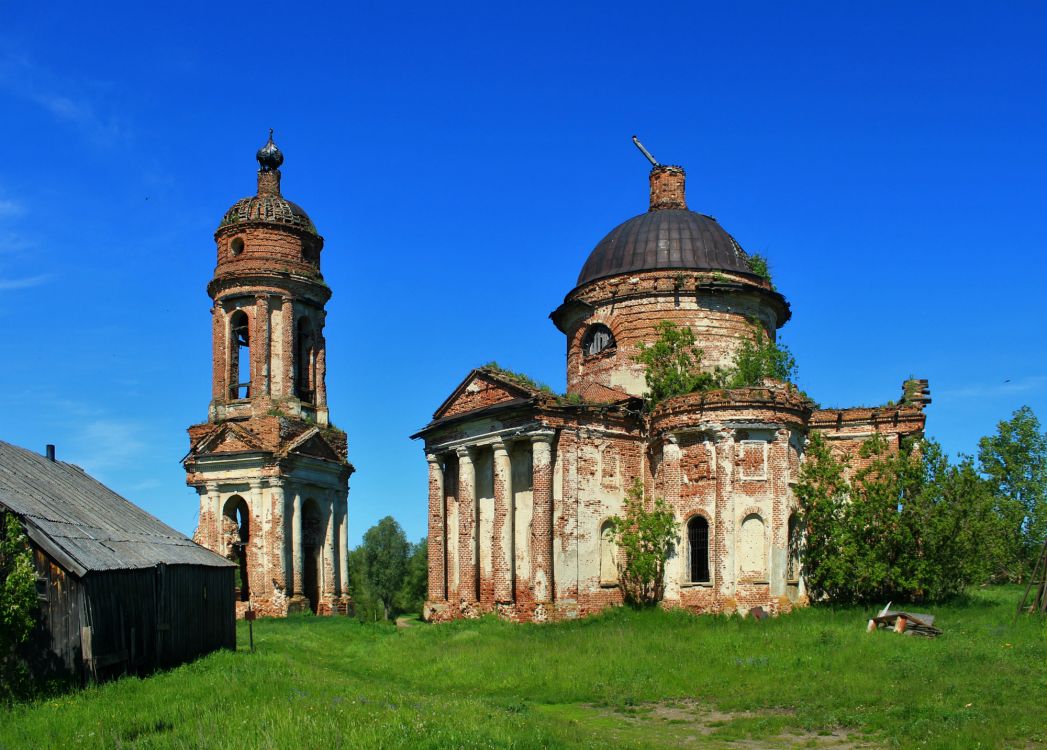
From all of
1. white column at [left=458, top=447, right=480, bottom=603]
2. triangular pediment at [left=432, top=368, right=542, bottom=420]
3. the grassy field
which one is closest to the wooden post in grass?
the grassy field

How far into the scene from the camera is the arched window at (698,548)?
1037 inches

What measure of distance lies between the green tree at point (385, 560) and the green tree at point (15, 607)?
41565mm

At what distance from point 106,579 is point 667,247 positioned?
777 inches

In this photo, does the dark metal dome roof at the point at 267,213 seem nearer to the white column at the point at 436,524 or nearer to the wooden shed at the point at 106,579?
the white column at the point at 436,524

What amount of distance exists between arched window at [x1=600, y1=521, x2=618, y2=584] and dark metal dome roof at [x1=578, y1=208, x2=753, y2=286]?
7.70 m

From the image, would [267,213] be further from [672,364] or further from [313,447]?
[672,364]

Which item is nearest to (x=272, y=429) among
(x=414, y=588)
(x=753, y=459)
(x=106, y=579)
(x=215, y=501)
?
(x=215, y=501)

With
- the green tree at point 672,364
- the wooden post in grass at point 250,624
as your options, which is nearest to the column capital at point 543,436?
the green tree at point 672,364

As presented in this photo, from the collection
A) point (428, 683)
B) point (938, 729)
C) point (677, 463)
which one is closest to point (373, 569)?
point (677, 463)

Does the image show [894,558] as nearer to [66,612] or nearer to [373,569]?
[66,612]

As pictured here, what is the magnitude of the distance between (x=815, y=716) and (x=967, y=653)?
4459mm

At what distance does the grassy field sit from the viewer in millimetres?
12203

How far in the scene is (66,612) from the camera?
48.6 feet

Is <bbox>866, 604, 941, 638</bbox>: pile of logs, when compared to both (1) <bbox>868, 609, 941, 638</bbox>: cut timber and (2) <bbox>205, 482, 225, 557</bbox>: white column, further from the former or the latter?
(2) <bbox>205, 482, 225, 557</bbox>: white column
